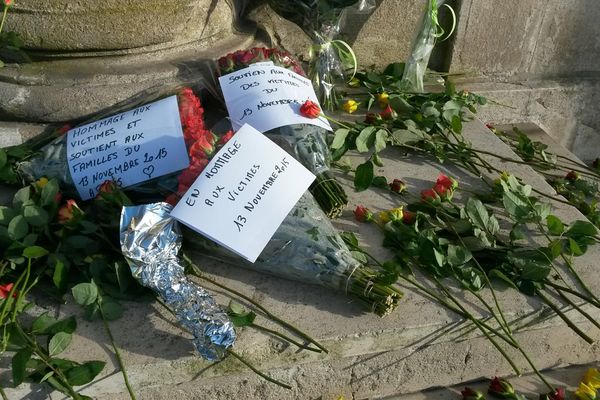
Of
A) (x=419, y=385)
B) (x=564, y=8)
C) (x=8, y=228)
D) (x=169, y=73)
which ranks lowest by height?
(x=419, y=385)

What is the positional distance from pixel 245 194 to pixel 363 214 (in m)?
0.42

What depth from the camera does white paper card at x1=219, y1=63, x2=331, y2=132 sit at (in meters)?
1.86

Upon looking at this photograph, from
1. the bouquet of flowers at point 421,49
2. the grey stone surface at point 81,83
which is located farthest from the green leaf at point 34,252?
the bouquet of flowers at point 421,49

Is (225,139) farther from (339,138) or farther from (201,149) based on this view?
(339,138)

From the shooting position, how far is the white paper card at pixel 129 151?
172 cm

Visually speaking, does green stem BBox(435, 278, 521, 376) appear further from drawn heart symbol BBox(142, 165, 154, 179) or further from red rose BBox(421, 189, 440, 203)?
drawn heart symbol BBox(142, 165, 154, 179)

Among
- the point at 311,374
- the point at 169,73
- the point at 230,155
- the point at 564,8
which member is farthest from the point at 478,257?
the point at 564,8

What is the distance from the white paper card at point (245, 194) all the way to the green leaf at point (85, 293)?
25 centimetres

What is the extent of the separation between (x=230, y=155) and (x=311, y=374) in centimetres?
58

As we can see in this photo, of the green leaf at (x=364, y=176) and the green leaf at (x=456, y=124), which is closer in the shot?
the green leaf at (x=364, y=176)

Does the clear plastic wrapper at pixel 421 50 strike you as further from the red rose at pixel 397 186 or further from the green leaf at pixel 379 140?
the red rose at pixel 397 186

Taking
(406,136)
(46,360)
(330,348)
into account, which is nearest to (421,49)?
(406,136)

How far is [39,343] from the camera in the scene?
1400 mm

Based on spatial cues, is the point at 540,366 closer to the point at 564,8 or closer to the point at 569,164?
the point at 569,164
